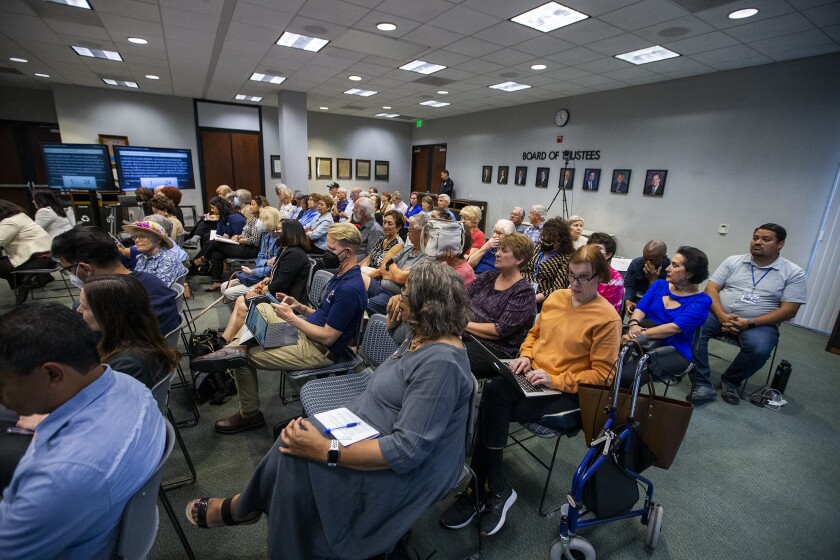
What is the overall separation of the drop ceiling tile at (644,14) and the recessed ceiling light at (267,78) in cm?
573

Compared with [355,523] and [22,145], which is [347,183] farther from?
[355,523]

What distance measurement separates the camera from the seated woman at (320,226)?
5.32 m

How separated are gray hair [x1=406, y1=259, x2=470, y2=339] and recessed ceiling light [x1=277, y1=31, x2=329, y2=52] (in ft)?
15.7

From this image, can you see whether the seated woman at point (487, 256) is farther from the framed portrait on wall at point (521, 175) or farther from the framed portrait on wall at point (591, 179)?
the framed portrait on wall at point (521, 175)

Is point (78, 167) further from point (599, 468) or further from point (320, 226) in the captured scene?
point (599, 468)

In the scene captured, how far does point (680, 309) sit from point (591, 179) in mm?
5380

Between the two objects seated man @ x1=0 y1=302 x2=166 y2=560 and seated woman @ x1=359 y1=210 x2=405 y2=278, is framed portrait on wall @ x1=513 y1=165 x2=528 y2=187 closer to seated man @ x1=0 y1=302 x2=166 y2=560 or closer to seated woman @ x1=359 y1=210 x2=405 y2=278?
seated woman @ x1=359 y1=210 x2=405 y2=278

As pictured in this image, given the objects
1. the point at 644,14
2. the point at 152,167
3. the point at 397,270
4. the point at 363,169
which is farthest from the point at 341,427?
→ the point at 363,169

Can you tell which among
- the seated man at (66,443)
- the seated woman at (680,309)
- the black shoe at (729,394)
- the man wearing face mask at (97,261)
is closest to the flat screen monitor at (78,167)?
the man wearing face mask at (97,261)

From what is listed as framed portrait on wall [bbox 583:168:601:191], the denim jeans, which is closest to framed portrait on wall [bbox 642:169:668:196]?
framed portrait on wall [bbox 583:168:601:191]

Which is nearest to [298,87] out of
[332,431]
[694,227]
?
[694,227]

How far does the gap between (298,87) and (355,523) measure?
27.8 ft

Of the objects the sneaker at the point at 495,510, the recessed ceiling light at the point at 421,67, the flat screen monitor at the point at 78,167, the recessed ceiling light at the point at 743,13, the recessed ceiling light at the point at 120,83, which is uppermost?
the recessed ceiling light at the point at 120,83

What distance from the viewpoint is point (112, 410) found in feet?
3.28
